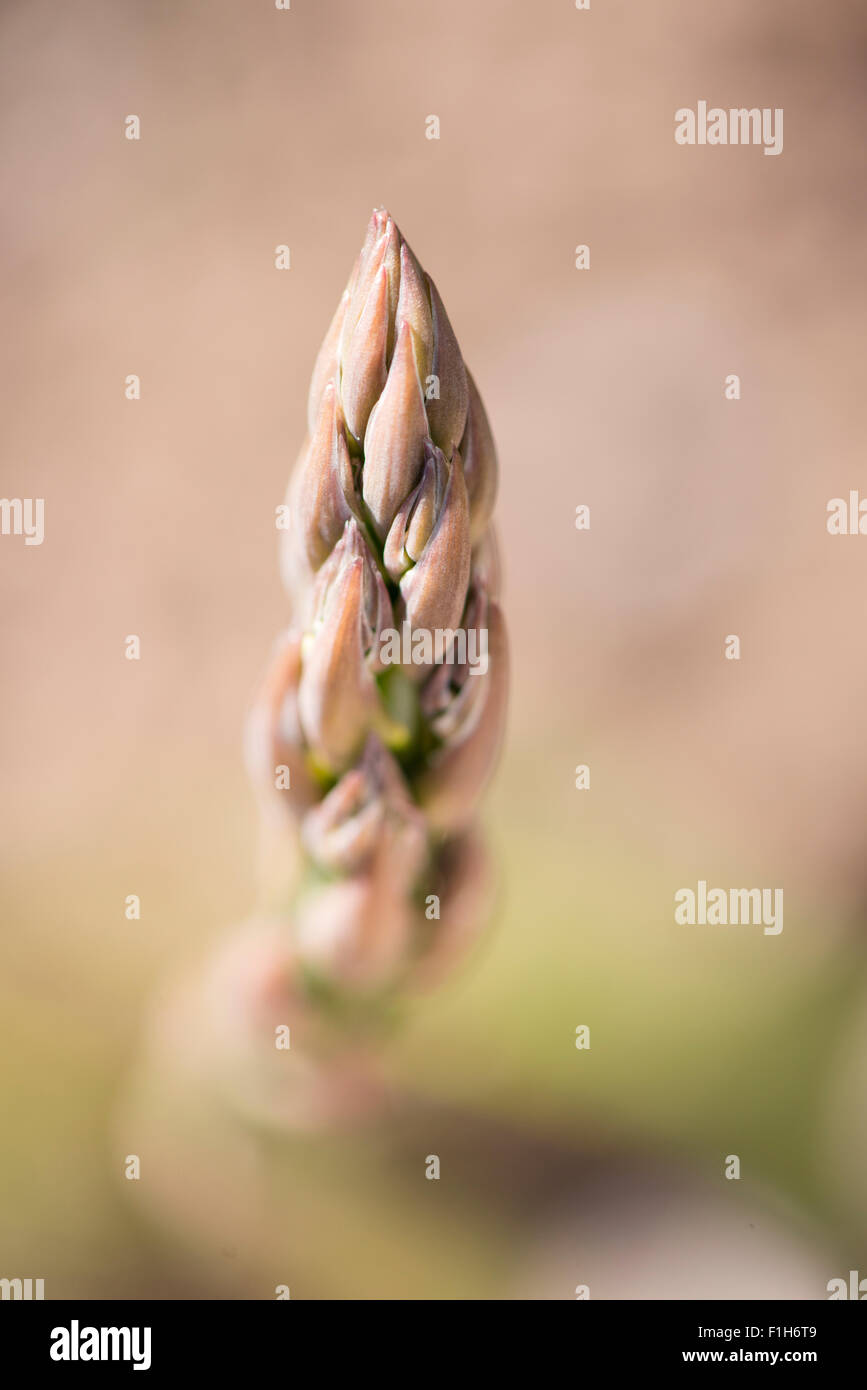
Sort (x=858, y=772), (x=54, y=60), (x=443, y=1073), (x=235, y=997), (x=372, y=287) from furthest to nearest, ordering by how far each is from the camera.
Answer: (x=54, y=60) < (x=858, y=772) < (x=443, y=1073) < (x=235, y=997) < (x=372, y=287)

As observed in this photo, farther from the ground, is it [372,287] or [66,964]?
[372,287]

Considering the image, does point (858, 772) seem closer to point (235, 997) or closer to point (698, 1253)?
point (698, 1253)

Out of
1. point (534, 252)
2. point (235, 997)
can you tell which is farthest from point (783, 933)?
point (534, 252)

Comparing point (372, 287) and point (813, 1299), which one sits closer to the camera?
point (372, 287)

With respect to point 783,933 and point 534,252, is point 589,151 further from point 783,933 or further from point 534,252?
point 783,933

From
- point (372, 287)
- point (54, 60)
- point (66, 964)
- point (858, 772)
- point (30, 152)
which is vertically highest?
point (54, 60)
